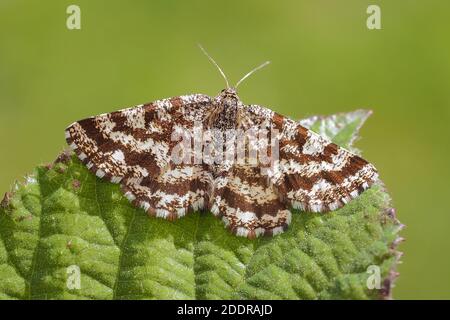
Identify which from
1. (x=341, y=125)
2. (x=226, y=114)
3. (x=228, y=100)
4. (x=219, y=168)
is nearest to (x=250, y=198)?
(x=219, y=168)

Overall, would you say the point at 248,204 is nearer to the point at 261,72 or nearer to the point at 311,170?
the point at 311,170

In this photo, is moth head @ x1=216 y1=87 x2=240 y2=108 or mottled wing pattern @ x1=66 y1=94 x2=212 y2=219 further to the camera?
moth head @ x1=216 y1=87 x2=240 y2=108

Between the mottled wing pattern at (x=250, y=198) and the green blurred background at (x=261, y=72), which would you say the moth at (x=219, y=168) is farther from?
the green blurred background at (x=261, y=72)

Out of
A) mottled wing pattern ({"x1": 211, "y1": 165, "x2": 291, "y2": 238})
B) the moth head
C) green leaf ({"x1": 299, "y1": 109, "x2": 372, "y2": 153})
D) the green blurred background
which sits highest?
the green blurred background

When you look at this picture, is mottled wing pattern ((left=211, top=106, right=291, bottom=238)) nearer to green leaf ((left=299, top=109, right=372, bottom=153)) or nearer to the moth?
the moth

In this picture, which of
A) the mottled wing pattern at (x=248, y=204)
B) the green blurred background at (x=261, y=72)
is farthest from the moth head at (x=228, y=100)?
the green blurred background at (x=261, y=72)

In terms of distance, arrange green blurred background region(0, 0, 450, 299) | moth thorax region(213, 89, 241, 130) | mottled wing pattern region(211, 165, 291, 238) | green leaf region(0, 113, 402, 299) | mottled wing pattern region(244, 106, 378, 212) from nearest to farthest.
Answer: green leaf region(0, 113, 402, 299)
mottled wing pattern region(211, 165, 291, 238)
mottled wing pattern region(244, 106, 378, 212)
moth thorax region(213, 89, 241, 130)
green blurred background region(0, 0, 450, 299)

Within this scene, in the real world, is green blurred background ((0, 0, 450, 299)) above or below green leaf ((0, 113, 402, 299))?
above

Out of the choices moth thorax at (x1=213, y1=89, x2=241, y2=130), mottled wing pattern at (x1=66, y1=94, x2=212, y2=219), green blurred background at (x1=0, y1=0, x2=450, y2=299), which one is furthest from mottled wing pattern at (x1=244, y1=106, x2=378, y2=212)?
green blurred background at (x1=0, y1=0, x2=450, y2=299)
